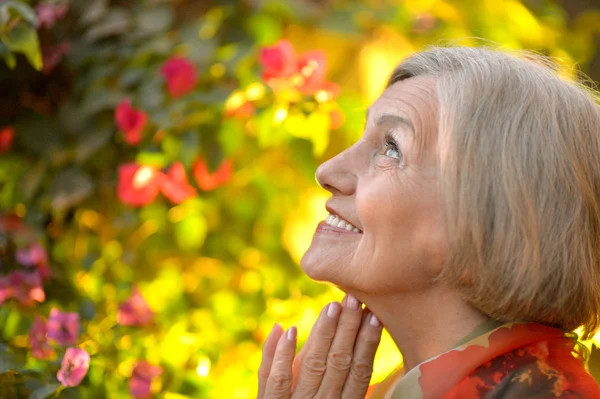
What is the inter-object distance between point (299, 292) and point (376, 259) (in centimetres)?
144

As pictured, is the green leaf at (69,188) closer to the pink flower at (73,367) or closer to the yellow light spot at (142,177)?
the yellow light spot at (142,177)

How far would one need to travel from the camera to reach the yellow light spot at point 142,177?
252 cm

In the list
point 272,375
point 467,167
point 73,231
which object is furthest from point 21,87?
point 467,167

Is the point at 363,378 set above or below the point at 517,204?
below

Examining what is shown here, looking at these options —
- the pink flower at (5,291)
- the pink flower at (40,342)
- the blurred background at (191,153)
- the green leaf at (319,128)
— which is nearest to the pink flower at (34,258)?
the blurred background at (191,153)

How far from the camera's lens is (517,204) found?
1.32m

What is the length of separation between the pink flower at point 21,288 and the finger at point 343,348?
0.93 metres

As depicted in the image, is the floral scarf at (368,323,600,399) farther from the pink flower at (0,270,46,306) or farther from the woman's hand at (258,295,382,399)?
the pink flower at (0,270,46,306)

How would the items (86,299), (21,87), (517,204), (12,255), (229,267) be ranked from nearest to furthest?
(517,204) < (86,299) < (12,255) < (21,87) < (229,267)

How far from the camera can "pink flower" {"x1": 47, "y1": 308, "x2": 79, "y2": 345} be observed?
173 centimetres

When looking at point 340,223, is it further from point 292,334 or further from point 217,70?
point 217,70

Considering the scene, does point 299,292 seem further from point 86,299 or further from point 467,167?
point 467,167

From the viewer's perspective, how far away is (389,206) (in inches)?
55.9

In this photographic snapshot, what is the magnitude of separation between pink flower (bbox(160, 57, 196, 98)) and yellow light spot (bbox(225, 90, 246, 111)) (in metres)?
0.14
